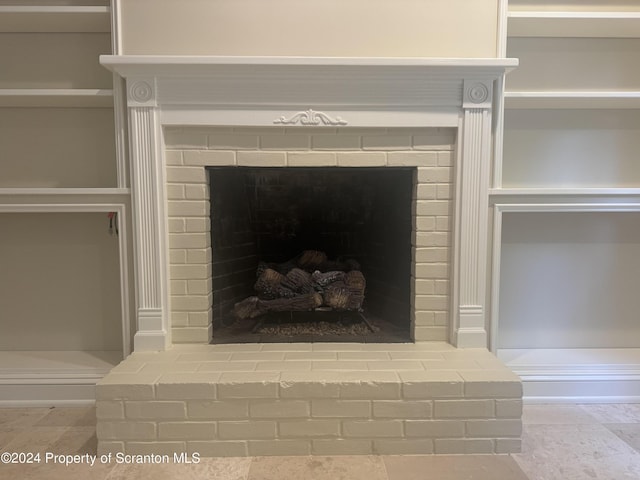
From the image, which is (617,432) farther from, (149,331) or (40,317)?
(40,317)

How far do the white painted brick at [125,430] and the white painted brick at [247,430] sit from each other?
266 mm

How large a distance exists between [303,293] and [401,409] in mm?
789

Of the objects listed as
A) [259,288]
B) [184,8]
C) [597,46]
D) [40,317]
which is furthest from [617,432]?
[40,317]

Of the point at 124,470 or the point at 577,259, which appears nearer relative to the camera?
the point at 124,470

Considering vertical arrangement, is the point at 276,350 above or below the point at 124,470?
above

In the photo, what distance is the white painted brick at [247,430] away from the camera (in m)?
1.63

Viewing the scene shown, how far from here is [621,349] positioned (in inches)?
91.7

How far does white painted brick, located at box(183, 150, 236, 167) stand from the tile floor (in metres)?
1.22

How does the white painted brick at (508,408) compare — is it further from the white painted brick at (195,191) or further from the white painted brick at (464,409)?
the white painted brick at (195,191)

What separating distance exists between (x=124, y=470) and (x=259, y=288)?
3.20 feet

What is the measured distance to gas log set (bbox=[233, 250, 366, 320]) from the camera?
7.23ft

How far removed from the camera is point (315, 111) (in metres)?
1.90

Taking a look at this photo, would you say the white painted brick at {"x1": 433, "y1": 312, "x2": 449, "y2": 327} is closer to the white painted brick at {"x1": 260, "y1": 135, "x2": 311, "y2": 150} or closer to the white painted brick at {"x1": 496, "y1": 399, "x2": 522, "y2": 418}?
the white painted brick at {"x1": 496, "y1": 399, "x2": 522, "y2": 418}

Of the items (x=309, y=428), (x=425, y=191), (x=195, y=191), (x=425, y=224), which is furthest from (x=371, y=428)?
(x=195, y=191)
